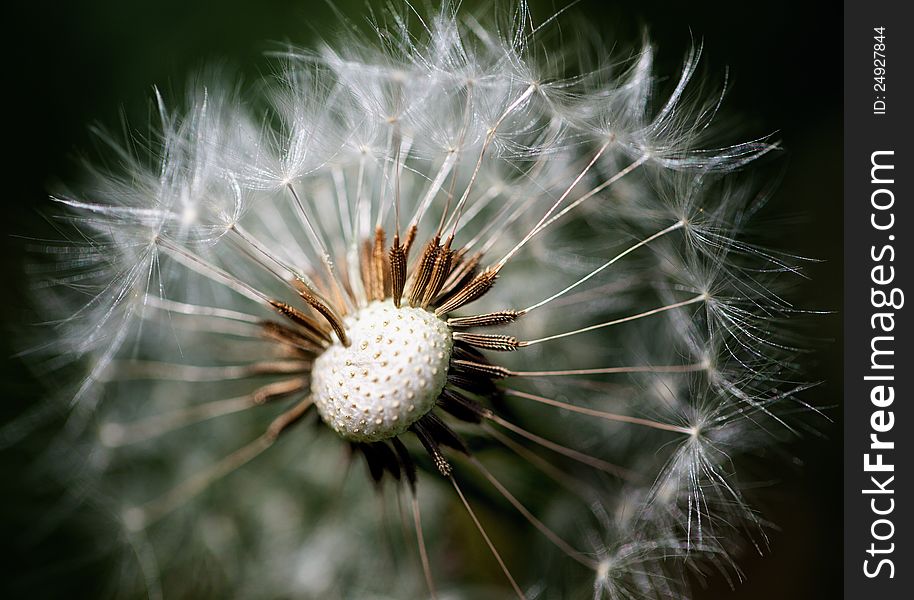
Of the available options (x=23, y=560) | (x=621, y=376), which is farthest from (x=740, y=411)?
(x=23, y=560)

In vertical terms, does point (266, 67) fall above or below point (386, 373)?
above

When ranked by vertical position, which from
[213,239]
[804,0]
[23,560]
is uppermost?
[804,0]

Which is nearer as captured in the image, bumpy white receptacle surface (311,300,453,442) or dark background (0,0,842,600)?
bumpy white receptacle surface (311,300,453,442)
